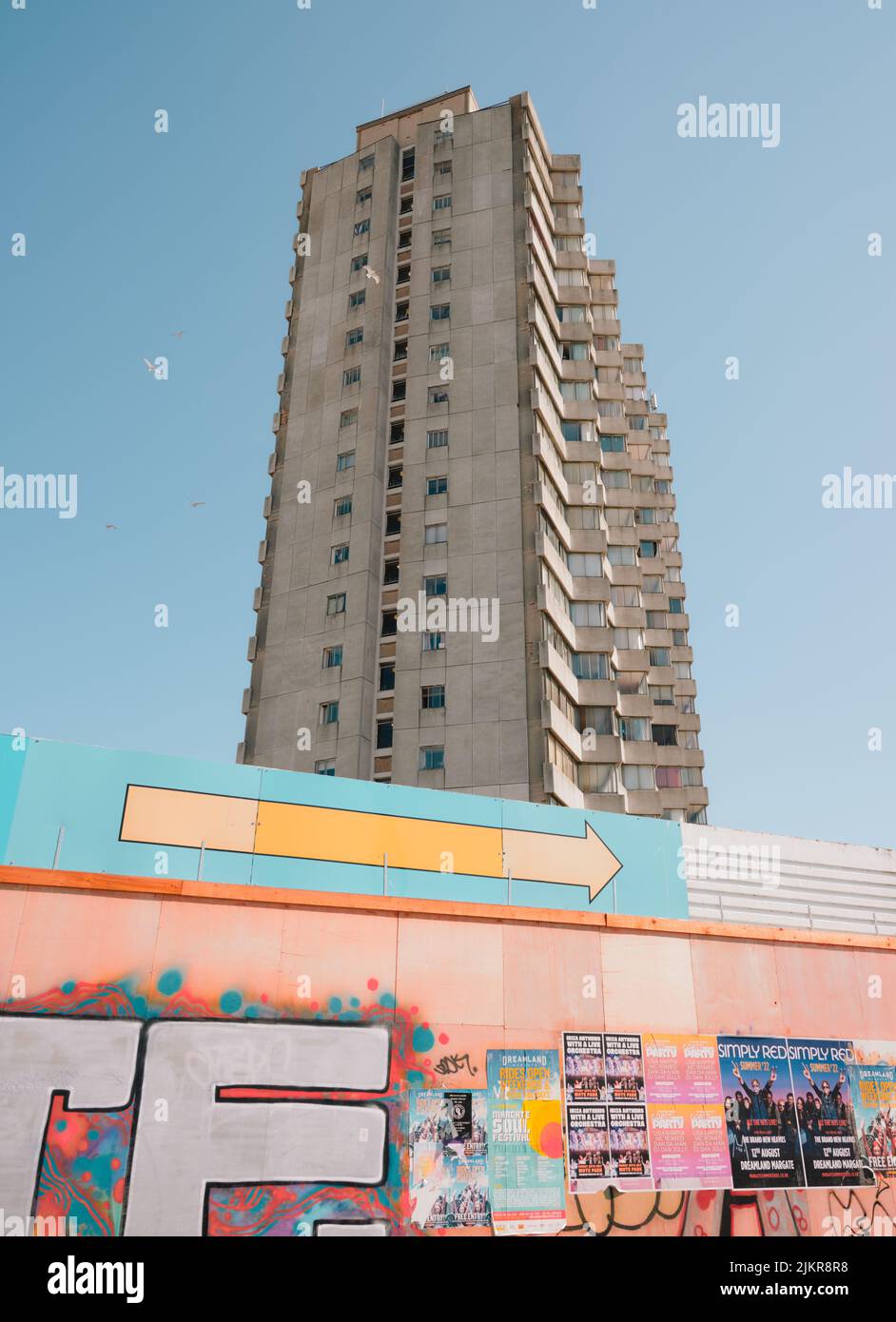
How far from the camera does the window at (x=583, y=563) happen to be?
5397cm

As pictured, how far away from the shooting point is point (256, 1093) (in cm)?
1339

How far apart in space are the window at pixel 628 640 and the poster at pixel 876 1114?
47.2 metres

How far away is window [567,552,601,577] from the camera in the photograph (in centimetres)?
5397

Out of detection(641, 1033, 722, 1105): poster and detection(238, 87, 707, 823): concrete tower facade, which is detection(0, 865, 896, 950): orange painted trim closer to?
detection(641, 1033, 722, 1105): poster

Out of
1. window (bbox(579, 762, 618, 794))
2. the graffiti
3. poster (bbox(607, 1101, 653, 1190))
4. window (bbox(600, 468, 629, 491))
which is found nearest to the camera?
the graffiti

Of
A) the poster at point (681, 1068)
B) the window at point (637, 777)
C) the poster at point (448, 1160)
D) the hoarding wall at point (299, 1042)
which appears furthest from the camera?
the window at point (637, 777)

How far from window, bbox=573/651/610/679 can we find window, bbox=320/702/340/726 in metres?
14.1

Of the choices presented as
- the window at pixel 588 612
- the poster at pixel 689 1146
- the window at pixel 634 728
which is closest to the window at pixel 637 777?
the window at pixel 634 728

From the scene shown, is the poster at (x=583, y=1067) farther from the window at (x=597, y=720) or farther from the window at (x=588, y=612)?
the window at (x=588, y=612)

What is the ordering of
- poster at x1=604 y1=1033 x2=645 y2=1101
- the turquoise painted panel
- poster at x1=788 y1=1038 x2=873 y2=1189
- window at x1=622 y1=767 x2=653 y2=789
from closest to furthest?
poster at x1=604 y1=1033 x2=645 y2=1101, poster at x1=788 y1=1038 x2=873 y2=1189, the turquoise painted panel, window at x1=622 y1=767 x2=653 y2=789

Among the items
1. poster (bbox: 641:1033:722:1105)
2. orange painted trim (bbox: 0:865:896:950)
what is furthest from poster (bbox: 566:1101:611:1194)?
orange painted trim (bbox: 0:865:896:950)

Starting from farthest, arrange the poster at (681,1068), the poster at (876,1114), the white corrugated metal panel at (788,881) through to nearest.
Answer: the white corrugated metal panel at (788,881) → the poster at (876,1114) → the poster at (681,1068)

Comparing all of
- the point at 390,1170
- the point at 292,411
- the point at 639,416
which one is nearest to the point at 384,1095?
the point at 390,1170

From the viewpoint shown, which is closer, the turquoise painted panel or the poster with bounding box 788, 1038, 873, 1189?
the poster with bounding box 788, 1038, 873, 1189
